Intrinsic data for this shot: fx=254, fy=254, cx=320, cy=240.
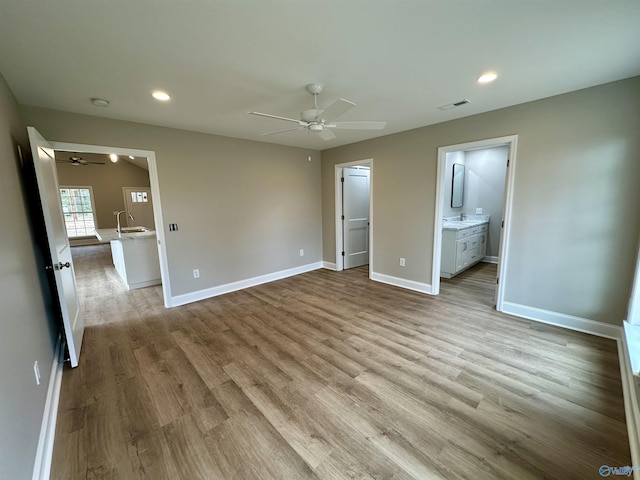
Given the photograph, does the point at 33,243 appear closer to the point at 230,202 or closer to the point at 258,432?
the point at 230,202

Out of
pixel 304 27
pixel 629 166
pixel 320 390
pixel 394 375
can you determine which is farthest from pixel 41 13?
pixel 629 166

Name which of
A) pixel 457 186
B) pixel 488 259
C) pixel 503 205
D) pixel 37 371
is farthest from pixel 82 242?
pixel 488 259

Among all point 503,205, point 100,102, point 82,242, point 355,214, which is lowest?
point 82,242

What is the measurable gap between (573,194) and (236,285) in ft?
14.8

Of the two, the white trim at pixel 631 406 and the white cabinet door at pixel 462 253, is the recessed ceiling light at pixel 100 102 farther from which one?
the white cabinet door at pixel 462 253

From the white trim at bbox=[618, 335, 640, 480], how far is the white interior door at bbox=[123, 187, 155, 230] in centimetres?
1152

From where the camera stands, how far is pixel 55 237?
2.30m

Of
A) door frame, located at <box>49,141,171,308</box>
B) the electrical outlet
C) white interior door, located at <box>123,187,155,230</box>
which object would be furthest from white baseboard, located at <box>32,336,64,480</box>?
white interior door, located at <box>123,187,155,230</box>

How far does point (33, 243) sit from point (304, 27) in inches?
114

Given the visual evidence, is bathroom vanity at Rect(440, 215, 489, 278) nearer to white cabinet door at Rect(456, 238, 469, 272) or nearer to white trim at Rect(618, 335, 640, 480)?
white cabinet door at Rect(456, 238, 469, 272)

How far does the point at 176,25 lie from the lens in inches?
57.9

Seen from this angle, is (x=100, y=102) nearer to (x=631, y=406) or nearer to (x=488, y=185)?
(x=631, y=406)

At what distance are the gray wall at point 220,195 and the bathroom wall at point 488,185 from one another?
3.43 meters

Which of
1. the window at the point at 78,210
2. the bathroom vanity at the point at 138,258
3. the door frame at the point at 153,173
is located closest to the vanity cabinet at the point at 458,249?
the door frame at the point at 153,173
